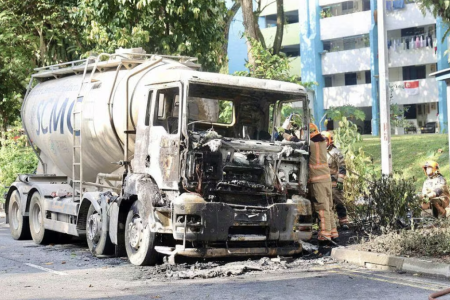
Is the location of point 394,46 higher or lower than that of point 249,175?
higher

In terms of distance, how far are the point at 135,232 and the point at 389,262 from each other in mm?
3431

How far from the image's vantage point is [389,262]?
32.1 ft

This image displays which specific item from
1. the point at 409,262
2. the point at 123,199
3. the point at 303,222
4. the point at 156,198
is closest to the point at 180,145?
the point at 156,198

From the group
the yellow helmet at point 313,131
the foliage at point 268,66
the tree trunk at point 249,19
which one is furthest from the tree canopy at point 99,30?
the yellow helmet at point 313,131

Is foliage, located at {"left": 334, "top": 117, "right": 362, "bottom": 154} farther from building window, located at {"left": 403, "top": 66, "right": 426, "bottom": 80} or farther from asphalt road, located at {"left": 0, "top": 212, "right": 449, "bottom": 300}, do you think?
building window, located at {"left": 403, "top": 66, "right": 426, "bottom": 80}

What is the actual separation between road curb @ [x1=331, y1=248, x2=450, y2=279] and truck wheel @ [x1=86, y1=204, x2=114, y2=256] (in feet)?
10.8

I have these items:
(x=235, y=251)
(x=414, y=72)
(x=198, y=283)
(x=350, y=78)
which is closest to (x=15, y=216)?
(x=235, y=251)

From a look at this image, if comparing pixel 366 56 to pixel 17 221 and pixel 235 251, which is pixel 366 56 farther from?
pixel 235 251

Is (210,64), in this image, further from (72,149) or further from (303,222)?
(303,222)

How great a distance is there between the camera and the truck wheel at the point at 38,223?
13836 mm

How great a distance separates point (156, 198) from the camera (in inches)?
394

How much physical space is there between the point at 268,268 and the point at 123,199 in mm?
2336

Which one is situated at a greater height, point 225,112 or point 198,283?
point 225,112

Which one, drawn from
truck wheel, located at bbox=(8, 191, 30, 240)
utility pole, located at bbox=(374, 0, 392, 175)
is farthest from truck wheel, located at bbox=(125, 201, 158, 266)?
utility pole, located at bbox=(374, 0, 392, 175)
